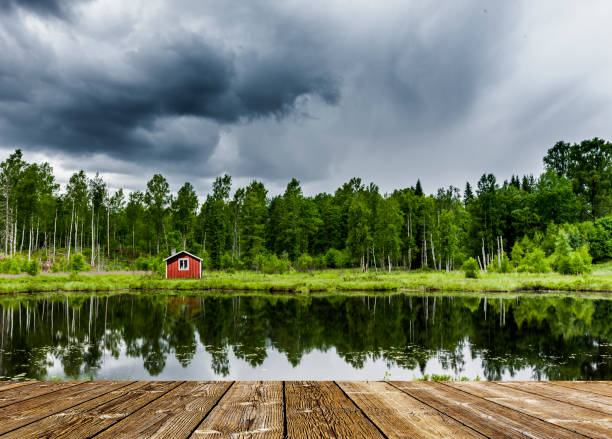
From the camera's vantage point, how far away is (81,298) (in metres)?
25.4

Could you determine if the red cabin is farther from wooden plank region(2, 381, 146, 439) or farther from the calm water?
wooden plank region(2, 381, 146, 439)

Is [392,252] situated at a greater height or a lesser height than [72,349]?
greater

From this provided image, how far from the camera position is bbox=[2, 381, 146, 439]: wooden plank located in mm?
1680

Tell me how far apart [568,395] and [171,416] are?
2634 mm

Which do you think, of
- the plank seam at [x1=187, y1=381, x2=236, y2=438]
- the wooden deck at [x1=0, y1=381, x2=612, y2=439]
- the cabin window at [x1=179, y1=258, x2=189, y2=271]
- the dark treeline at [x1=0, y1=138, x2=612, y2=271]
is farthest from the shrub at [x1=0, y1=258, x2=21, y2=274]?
the plank seam at [x1=187, y1=381, x2=236, y2=438]

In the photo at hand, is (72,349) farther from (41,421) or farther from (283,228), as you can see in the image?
(283,228)

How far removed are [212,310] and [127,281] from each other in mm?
17135

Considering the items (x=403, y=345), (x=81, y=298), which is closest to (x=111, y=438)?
(x=403, y=345)

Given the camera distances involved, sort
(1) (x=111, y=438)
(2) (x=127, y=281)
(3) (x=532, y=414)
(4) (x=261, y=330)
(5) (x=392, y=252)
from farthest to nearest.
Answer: (5) (x=392, y=252), (2) (x=127, y=281), (4) (x=261, y=330), (3) (x=532, y=414), (1) (x=111, y=438)

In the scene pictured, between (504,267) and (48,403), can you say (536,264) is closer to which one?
(504,267)

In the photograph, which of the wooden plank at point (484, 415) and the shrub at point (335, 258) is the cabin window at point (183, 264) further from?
the wooden plank at point (484, 415)

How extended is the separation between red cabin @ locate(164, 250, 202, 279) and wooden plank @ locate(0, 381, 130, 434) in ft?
119

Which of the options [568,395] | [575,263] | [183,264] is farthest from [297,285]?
[568,395]

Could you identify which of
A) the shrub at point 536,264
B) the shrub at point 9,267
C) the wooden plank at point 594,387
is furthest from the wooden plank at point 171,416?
the shrub at point 536,264
